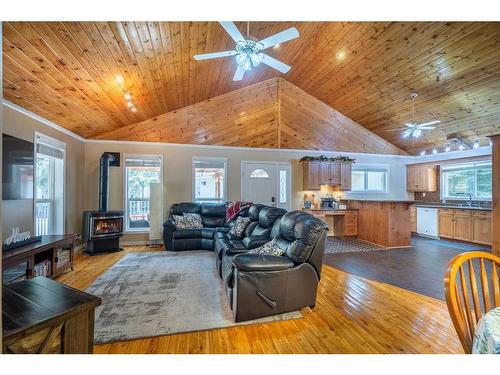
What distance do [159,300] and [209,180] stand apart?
3.79 m

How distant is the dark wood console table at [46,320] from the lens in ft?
3.27

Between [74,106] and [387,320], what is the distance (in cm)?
521

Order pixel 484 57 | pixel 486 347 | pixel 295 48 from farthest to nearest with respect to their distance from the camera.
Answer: pixel 295 48 < pixel 484 57 < pixel 486 347

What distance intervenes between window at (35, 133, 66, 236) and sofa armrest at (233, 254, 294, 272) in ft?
12.3

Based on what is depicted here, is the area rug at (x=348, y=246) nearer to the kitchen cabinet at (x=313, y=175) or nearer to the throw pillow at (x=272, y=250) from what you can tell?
the kitchen cabinet at (x=313, y=175)

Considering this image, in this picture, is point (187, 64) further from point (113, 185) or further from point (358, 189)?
point (358, 189)

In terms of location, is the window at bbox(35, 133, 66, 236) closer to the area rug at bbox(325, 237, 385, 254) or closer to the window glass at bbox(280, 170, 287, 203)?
the window glass at bbox(280, 170, 287, 203)

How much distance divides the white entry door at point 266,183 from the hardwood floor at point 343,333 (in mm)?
3800

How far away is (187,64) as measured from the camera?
3.53m

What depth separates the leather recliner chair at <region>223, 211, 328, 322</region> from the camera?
2.17m

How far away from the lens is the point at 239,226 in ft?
13.5

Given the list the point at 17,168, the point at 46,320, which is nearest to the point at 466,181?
the point at 46,320

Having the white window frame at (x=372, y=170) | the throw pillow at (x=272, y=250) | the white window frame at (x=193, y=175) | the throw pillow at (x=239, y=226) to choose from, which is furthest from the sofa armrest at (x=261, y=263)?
the white window frame at (x=372, y=170)
